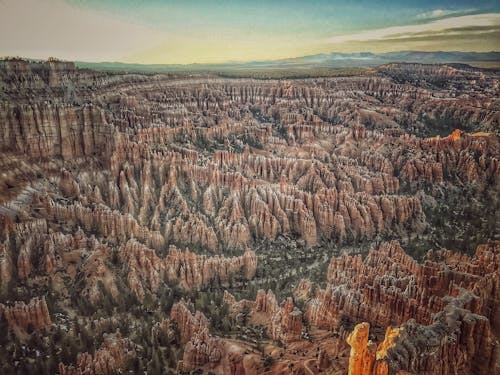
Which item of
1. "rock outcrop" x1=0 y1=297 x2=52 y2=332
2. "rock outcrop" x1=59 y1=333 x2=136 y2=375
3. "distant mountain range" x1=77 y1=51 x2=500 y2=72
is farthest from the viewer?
"distant mountain range" x1=77 y1=51 x2=500 y2=72

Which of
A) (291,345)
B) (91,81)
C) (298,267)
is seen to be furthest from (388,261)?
(91,81)

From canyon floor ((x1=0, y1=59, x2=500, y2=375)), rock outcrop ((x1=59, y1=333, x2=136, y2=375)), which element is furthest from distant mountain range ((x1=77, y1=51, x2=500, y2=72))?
rock outcrop ((x1=59, y1=333, x2=136, y2=375))

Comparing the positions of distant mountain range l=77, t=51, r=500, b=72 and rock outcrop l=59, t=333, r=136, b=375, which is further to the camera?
distant mountain range l=77, t=51, r=500, b=72

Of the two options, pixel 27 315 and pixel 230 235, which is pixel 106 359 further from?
pixel 230 235

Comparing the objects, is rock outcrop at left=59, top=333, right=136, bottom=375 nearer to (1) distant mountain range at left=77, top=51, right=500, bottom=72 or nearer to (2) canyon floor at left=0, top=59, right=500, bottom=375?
(2) canyon floor at left=0, top=59, right=500, bottom=375

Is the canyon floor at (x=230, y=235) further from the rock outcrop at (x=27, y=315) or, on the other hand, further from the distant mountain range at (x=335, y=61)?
the distant mountain range at (x=335, y=61)

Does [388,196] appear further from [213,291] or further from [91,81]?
[91,81]
